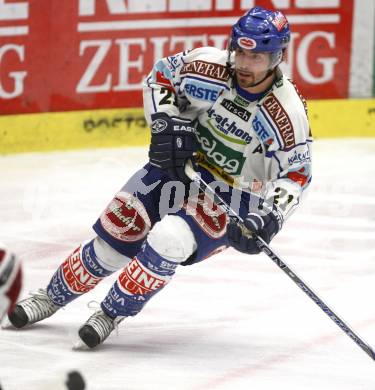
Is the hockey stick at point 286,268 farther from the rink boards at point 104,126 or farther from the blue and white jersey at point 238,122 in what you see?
the rink boards at point 104,126

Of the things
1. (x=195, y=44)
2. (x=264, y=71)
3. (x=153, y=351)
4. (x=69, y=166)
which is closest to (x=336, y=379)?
(x=153, y=351)

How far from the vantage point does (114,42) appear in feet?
23.5

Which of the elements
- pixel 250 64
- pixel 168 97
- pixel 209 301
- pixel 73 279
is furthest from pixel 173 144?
pixel 209 301

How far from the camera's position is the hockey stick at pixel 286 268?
401 cm

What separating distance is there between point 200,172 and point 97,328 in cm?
66

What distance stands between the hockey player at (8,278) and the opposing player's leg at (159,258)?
1.30 metres

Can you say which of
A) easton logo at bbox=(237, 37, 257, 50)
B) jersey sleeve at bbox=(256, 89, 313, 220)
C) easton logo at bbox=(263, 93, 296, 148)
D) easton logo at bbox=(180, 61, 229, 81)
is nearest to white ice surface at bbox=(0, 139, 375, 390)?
jersey sleeve at bbox=(256, 89, 313, 220)

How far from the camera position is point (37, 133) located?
7.00 meters

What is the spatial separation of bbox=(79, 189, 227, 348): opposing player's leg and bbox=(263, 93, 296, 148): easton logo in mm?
341

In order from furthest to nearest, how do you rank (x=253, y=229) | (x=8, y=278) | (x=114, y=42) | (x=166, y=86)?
(x=114, y=42) → (x=166, y=86) → (x=253, y=229) → (x=8, y=278)

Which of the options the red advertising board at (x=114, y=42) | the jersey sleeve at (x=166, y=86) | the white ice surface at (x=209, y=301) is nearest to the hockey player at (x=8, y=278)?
the white ice surface at (x=209, y=301)

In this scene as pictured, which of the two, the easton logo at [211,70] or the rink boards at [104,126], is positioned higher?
the easton logo at [211,70]

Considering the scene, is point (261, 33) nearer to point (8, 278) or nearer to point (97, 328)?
point (97, 328)

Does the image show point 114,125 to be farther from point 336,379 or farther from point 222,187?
point 336,379
